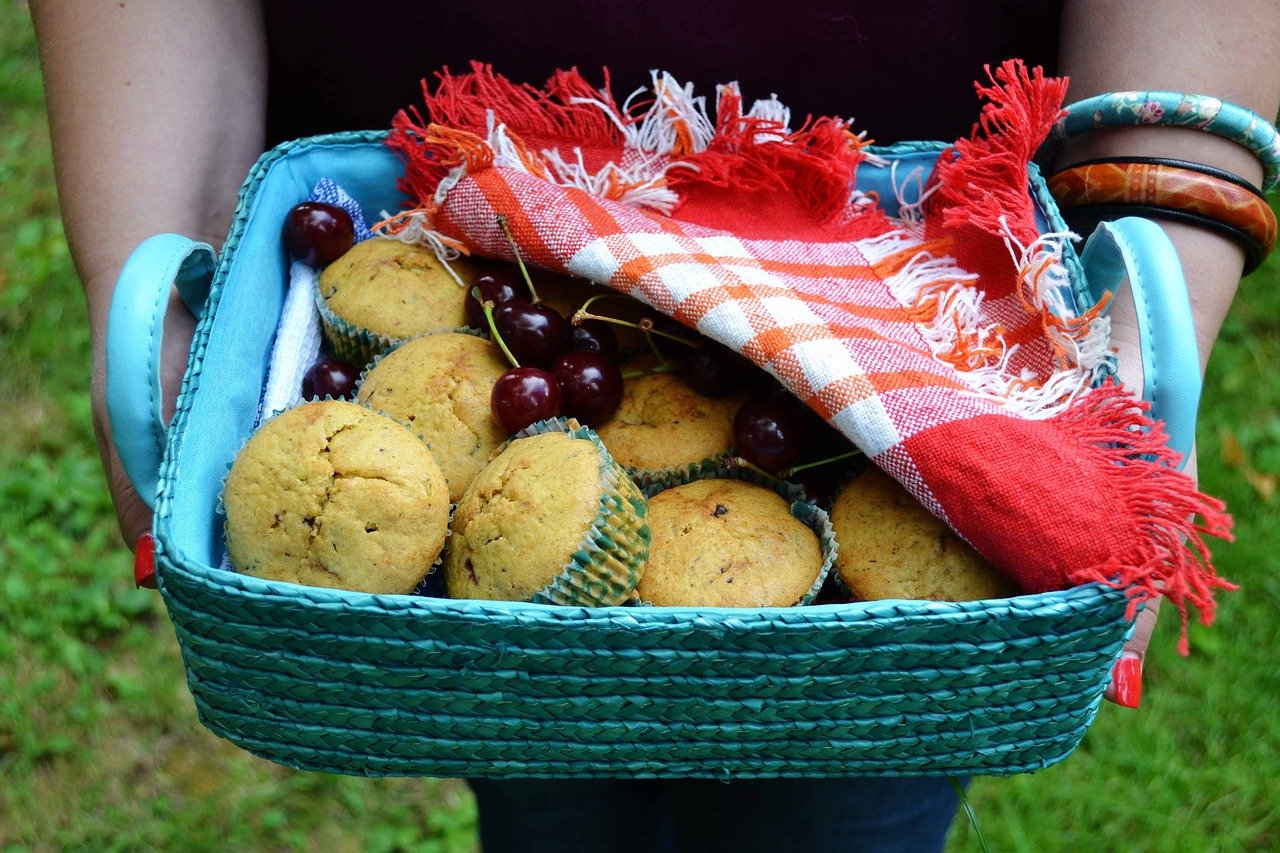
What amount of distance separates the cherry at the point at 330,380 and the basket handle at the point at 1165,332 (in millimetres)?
958

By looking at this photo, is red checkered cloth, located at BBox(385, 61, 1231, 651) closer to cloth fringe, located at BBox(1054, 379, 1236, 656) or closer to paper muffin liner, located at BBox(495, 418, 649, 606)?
cloth fringe, located at BBox(1054, 379, 1236, 656)

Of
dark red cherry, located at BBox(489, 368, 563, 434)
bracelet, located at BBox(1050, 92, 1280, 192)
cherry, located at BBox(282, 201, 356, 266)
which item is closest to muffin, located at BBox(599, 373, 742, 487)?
dark red cherry, located at BBox(489, 368, 563, 434)

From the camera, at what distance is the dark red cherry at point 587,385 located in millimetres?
1316

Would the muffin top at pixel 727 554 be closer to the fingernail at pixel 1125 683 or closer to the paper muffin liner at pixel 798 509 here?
the paper muffin liner at pixel 798 509

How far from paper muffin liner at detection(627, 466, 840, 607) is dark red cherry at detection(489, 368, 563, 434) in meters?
0.17

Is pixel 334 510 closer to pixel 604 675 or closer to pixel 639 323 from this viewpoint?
pixel 604 675

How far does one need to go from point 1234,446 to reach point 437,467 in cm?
289

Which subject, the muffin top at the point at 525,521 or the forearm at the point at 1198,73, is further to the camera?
the forearm at the point at 1198,73

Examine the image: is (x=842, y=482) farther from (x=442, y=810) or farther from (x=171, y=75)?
(x=442, y=810)

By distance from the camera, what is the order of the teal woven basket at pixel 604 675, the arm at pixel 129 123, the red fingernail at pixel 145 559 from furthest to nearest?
the arm at pixel 129 123 → the red fingernail at pixel 145 559 → the teal woven basket at pixel 604 675

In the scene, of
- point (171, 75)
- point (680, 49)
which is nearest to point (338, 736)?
point (171, 75)

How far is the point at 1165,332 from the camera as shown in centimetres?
109

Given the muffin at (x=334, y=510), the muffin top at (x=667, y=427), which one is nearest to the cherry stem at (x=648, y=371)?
the muffin top at (x=667, y=427)

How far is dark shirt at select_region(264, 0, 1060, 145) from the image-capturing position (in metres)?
1.57
